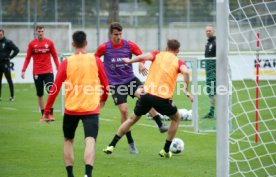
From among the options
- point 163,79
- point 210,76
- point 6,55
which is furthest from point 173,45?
point 6,55

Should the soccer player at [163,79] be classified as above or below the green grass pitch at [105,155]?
above

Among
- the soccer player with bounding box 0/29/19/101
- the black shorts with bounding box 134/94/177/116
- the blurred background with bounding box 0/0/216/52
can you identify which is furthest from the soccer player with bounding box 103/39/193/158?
the blurred background with bounding box 0/0/216/52

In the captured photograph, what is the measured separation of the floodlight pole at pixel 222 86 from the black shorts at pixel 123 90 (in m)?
5.27

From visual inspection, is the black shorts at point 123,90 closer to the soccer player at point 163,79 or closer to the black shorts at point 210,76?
the soccer player at point 163,79

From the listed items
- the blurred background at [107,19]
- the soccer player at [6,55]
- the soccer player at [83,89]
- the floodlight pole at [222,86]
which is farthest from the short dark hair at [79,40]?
the blurred background at [107,19]

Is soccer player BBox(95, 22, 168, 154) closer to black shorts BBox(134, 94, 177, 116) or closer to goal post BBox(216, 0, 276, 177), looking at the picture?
black shorts BBox(134, 94, 177, 116)

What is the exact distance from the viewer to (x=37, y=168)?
35.1ft

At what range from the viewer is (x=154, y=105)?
37.4 feet

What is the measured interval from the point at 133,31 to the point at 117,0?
6.47 feet

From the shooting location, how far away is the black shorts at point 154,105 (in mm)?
11336

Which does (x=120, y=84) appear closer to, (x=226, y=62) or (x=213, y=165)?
(x=213, y=165)

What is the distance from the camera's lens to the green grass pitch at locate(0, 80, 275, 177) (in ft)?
34.4

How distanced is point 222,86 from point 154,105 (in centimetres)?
430

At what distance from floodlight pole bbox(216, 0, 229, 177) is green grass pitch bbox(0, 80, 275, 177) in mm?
2983
